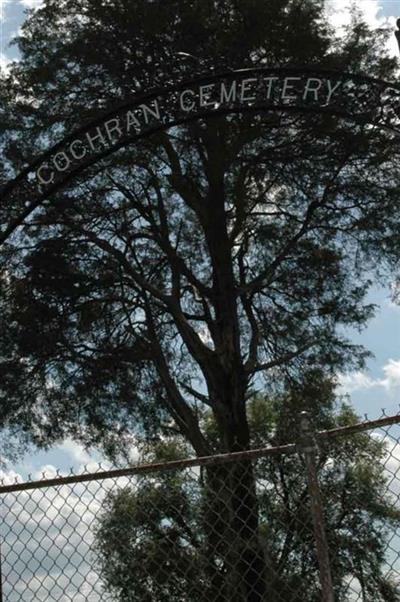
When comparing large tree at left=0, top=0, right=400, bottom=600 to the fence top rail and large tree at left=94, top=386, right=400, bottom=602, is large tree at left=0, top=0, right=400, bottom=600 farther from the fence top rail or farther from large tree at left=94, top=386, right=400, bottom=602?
the fence top rail

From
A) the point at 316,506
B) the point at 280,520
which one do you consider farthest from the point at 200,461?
the point at 280,520

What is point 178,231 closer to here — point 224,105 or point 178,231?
point 178,231

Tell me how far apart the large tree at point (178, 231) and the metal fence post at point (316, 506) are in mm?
10184

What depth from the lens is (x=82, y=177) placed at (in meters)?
14.3

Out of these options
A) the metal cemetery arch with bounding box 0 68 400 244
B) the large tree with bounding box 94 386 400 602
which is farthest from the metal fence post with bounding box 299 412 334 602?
the large tree with bounding box 94 386 400 602

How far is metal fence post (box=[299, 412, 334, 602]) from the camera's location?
3.36 m

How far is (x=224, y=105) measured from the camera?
8.09 meters

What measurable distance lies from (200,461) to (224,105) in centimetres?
514

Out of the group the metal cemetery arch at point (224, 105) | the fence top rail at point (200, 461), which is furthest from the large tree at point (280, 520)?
the fence top rail at point (200, 461)

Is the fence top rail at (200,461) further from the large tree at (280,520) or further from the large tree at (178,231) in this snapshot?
the large tree at (178,231)

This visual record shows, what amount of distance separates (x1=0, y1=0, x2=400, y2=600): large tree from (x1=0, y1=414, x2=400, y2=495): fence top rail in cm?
980

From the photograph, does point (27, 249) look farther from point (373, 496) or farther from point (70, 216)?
point (373, 496)

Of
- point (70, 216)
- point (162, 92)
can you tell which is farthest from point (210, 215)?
point (162, 92)

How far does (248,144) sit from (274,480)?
6.27 metres
